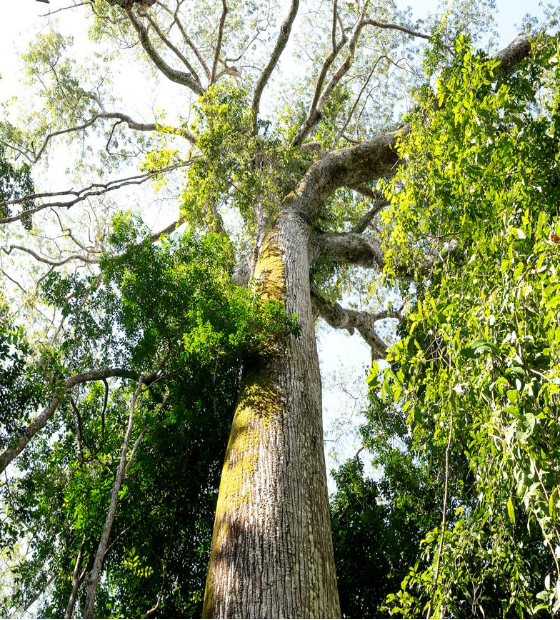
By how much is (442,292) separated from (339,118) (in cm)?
924

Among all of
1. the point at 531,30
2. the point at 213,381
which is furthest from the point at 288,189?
the point at 531,30

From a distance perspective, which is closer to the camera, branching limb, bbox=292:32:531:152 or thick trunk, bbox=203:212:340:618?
thick trunk, bbox=203:212:340:618

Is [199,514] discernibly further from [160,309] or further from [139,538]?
[160,309]

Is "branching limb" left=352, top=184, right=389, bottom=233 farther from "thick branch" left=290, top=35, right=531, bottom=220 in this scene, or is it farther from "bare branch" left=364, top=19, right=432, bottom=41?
"bare branch" left=364, top=19, right=432, bottom=41

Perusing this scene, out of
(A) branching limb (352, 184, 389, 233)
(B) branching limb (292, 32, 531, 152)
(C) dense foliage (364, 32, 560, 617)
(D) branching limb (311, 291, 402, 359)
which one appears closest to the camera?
(C) dense foliage (364, 32, 560, 617)

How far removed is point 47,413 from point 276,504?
2.55 metres

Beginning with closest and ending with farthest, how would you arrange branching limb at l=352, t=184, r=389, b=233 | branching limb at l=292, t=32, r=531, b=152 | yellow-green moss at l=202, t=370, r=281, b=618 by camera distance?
yellow-green moss at l=202, t=370, r=281, b=618 < branching limb at l=292, t=32, r=531, b=152 < branching limb at l=352, t=184, r=389, b=233

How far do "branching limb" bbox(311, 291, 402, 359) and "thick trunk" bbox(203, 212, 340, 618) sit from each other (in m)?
3.73

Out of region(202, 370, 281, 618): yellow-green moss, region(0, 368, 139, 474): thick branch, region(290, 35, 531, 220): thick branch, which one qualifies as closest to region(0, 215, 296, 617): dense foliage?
region(0, 368, 139, 474): thick branch

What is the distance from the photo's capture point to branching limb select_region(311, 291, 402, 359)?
883 cm

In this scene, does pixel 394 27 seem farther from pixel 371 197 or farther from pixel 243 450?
pixel 243 450

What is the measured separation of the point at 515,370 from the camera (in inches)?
99.7

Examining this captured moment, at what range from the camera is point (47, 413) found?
15.6 feet

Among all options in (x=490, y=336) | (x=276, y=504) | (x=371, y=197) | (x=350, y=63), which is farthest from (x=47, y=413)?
(x=350, y=63)
